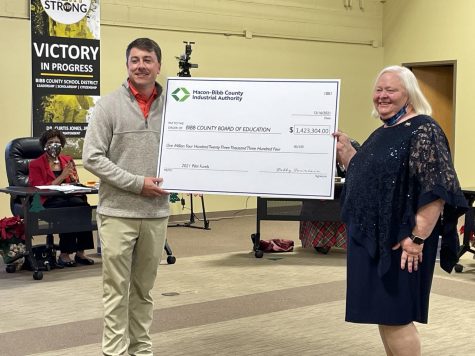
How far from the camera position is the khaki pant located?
12.4 ft

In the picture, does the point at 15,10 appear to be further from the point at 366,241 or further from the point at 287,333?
the point at 366,241

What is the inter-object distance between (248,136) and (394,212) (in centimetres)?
96

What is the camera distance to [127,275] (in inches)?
152

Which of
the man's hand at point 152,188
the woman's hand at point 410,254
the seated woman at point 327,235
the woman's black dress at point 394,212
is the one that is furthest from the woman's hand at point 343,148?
the seated woman at point 327,235

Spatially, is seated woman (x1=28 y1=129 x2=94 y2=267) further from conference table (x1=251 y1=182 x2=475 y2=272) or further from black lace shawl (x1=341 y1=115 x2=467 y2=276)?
black lace shawl (x1=341 y1=115 x2=467 y2=276)

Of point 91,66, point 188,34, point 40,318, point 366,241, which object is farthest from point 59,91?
point 366,241

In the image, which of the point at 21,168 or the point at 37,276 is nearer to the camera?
the point at 37,276

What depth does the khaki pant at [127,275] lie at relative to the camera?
3.79 metres

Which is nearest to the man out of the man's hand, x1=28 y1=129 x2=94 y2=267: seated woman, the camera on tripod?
the man's hand

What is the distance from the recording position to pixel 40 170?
7.39m

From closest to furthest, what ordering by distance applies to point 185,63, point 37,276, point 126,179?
point 126,179 → point 37,276 → point 185,63

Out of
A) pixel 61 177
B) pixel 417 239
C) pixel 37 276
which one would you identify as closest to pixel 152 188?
pixel 417 239

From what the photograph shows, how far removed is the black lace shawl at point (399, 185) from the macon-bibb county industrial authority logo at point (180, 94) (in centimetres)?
99

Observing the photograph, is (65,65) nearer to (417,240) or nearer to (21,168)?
(21,168)
